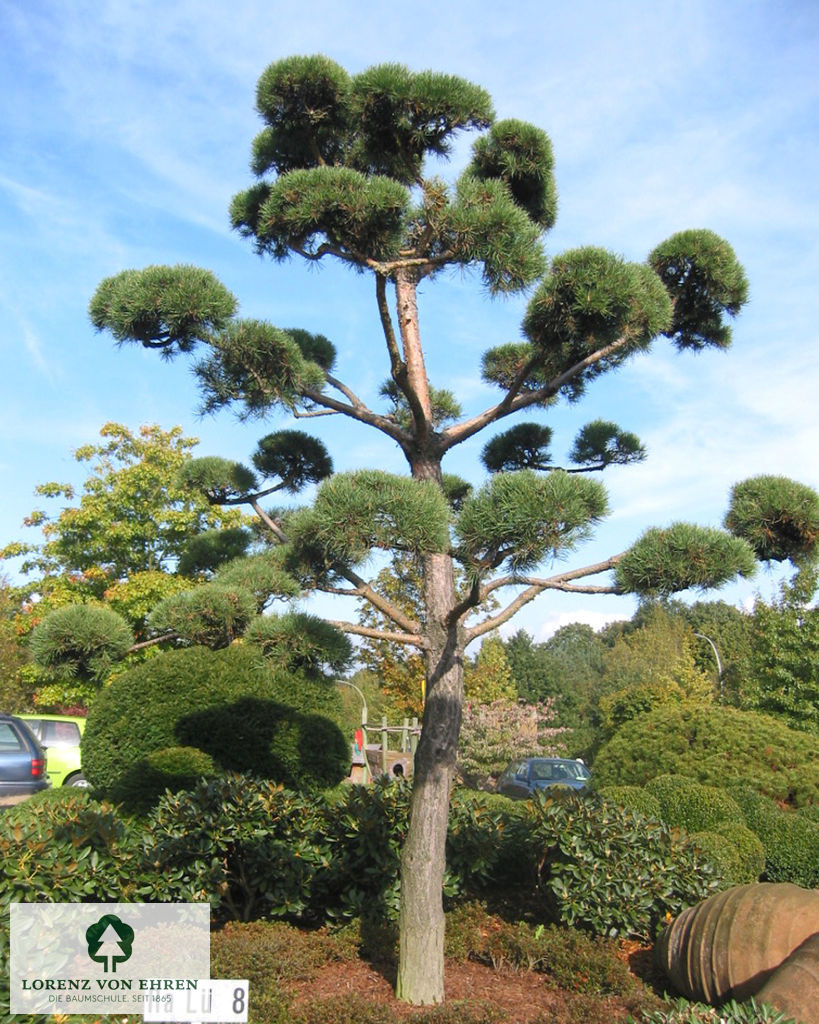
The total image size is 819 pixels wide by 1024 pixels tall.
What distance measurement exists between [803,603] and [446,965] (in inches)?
583

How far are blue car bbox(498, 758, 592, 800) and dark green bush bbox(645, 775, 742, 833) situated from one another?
22.7 ft

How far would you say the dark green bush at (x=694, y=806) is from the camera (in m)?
6.94

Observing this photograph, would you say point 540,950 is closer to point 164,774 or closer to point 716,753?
point 716,753

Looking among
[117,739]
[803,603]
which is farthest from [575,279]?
[803,603]

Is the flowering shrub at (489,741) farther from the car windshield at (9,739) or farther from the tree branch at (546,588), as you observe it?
the tree branch at (546,588)

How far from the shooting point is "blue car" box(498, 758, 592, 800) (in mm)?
14114

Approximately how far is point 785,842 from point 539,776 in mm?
7589

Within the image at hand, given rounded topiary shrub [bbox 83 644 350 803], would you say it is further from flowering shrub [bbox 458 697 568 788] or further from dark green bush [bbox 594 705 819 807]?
flowering shrub [bbox 458 697 568 788]

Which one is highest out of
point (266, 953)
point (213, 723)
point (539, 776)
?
point (213, 723)

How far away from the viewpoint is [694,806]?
7008mm

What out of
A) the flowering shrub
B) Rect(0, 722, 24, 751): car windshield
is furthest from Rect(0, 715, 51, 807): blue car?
the flowering shrub

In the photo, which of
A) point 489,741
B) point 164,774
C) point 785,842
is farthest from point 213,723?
point 489,741

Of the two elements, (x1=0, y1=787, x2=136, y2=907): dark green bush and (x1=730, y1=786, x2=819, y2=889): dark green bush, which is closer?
(x1=0, y1=787, x2=136, y2=907): dark green bush

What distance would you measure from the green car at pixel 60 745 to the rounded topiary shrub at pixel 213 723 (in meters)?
3.46
